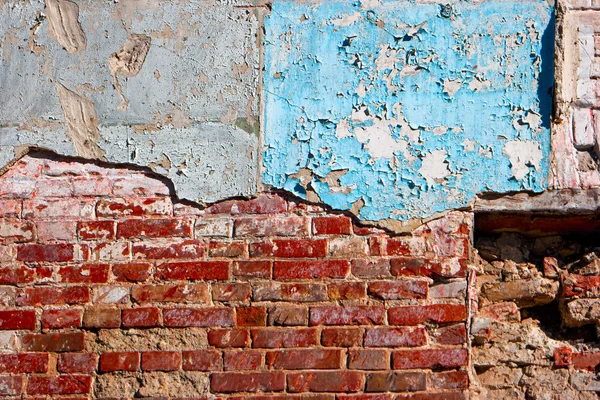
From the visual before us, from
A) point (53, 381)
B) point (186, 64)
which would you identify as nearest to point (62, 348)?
point (53, 381)

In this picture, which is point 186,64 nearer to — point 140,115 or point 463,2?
point 140,115

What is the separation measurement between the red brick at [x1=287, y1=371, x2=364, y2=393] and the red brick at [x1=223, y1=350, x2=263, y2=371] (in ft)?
0.42

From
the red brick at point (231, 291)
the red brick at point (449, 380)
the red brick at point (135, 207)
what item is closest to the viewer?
the red brick at point (449, 380)

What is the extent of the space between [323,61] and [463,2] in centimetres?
56

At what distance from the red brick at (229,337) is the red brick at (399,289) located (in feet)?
1.51

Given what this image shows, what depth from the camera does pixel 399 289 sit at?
2.75 m

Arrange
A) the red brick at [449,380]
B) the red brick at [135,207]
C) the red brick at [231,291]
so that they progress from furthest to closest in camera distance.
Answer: the red brick at [135,207]
the red brick at [231,291]
the red brick at [449,380]

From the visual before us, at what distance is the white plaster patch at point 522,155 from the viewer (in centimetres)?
Answer: 281

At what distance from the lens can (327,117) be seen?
289 cm

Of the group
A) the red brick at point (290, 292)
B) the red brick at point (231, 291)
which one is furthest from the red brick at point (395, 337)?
the red brick at point (231, 291)

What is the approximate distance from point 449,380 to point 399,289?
0.35 meters

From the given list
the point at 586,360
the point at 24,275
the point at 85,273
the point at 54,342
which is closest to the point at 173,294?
the point at 85,273

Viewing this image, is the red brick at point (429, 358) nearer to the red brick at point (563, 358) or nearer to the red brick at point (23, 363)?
the red brick at point (563, 358)

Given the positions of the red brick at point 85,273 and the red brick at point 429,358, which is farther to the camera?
the red brick at point 85,273
